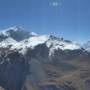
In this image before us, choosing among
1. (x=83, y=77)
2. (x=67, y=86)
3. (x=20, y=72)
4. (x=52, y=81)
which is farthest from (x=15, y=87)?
(x=83, y=77)

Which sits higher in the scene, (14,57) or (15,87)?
(14,57)

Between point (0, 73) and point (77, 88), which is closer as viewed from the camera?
point (77, 88)

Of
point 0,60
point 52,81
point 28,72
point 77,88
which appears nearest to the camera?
point 77,88

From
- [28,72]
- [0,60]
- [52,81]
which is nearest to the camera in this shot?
[52,81]

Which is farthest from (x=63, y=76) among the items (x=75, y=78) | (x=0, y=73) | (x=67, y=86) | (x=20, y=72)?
(x=0, y=73)

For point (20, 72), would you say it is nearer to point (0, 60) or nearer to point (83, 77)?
point (0, 60)

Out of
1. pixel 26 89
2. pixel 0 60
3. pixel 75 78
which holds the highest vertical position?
pixel 0 60

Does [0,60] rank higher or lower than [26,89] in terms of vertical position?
higher

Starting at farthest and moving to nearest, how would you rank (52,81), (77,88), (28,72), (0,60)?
(0,60), (28,72), (52,81), (77,88)

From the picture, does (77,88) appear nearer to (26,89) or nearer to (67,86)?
(67,86)
